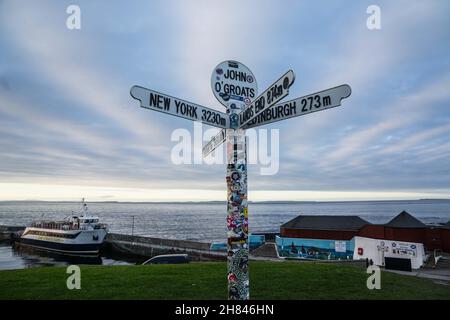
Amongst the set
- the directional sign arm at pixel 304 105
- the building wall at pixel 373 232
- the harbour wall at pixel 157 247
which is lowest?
the harbour wall at pixel 157 247

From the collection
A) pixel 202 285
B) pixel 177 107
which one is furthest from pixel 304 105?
pixel 202 285

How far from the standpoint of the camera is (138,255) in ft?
171

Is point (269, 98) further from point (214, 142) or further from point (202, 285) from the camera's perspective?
point (202, 285)

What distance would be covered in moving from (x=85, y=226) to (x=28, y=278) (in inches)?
1783

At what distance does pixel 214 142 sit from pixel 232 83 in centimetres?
101

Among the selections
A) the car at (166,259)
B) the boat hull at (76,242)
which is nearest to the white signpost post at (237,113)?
the car at (166,259)

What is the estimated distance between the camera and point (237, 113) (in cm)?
517

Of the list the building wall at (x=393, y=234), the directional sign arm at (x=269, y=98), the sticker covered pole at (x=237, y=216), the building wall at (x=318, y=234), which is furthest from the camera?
the building wall at (x=318, y=234)

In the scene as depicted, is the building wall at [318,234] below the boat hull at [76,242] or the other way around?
the other way around

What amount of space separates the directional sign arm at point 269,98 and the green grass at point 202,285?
19.5 ft

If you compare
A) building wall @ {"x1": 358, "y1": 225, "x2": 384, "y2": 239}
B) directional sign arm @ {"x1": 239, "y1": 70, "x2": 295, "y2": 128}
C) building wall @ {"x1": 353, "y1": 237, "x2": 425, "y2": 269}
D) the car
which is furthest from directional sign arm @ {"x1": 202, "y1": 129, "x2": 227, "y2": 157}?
building wall @ {"x1": 358, "y1": 225, "x2": 384, "y2": 239}

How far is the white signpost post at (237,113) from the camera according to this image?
14.2 ft

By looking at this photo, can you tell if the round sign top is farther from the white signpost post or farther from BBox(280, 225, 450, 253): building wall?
BBox(280, 225, 450, 253): building wall

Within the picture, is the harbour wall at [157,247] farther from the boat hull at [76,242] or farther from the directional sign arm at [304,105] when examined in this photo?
the directional sign arm at [304,105]
